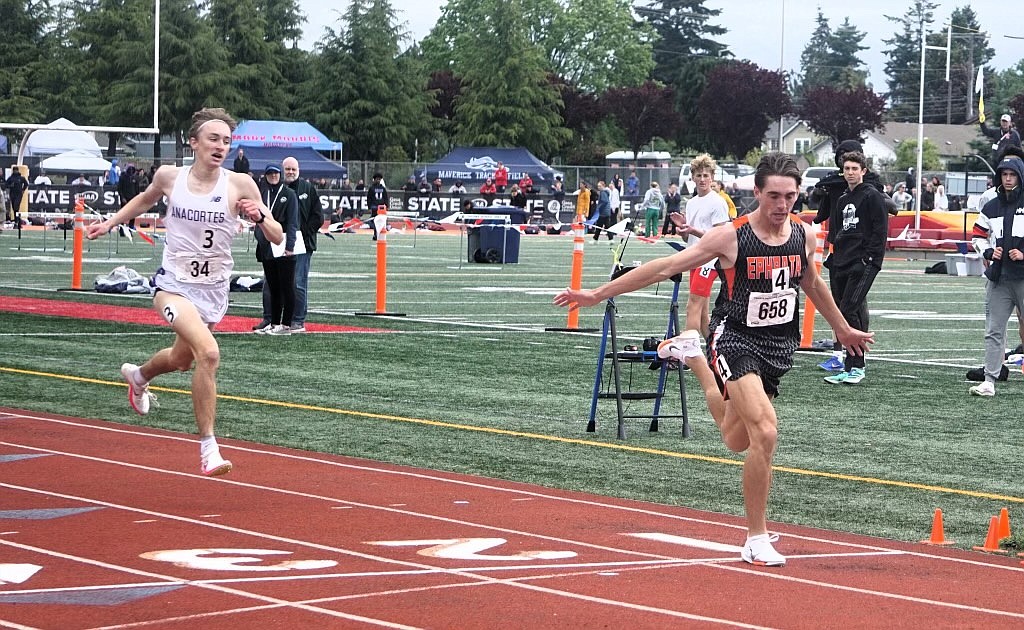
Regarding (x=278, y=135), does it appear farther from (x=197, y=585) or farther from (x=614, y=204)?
(x=197, y=585)

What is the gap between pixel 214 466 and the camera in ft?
31.1

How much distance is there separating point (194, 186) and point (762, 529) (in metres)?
4.14

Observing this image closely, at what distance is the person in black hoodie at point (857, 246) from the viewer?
15.6 meters

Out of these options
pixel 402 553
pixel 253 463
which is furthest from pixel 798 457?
pixel 402 553

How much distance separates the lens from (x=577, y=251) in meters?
20.4

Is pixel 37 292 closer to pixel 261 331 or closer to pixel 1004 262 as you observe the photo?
pixel 261 331

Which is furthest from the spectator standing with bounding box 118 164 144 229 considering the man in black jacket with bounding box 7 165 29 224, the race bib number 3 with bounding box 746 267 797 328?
the race bib number 3 with bounding box 746 267 797 328

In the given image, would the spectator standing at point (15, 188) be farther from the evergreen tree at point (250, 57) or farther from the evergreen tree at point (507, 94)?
the evergreen tree at point (507, 94)

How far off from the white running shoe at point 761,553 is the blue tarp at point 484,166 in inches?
2517

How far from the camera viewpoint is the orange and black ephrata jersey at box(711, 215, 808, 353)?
26.4 ft

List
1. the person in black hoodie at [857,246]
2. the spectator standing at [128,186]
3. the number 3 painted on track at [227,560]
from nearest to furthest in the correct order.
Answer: the number 3 painted on track at [227,560] → the person in black hoodie at [857,246] → the spectator standing at [128,186]

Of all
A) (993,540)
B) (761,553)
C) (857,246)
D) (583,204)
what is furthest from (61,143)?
(761,553)

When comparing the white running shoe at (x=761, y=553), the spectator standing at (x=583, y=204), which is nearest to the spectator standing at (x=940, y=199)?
the spectator standing at (x=583, y=204)

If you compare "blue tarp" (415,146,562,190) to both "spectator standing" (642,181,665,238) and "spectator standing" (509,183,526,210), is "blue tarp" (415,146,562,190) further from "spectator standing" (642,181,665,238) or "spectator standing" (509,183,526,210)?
"spectator standing" (642,181,665,238)
